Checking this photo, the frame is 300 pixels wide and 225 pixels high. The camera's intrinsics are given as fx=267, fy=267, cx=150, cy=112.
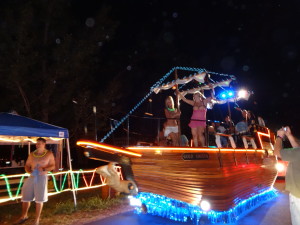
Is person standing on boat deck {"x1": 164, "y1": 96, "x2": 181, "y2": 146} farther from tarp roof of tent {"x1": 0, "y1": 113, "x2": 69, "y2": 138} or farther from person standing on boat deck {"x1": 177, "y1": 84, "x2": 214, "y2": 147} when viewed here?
tarp roof of tent {"x1": 0, "y1": 113, "x2": 69, "y2": 138}

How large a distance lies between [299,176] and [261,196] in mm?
5374

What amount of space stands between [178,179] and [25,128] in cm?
367

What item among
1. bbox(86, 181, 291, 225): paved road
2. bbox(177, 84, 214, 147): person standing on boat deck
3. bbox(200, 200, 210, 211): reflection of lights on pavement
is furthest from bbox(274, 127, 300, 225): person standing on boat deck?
bbox(177, 84, 214, 147): person standing on boat deck

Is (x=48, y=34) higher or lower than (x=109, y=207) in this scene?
higher

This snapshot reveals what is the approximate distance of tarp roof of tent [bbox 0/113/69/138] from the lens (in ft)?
19.3

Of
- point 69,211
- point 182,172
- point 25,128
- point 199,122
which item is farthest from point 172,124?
point 25,128

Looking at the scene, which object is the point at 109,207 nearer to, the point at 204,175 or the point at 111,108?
the point at 204,175

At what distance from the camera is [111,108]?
17344mm

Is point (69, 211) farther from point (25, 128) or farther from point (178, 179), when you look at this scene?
point (178, 179)

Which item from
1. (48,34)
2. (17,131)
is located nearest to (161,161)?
(17,131)

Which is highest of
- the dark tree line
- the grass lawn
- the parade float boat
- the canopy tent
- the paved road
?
the dark tree line

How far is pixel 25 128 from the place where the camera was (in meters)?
6.18

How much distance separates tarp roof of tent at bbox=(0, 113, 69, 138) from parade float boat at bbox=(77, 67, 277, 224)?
186cm

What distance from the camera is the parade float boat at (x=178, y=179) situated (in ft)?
17.7
